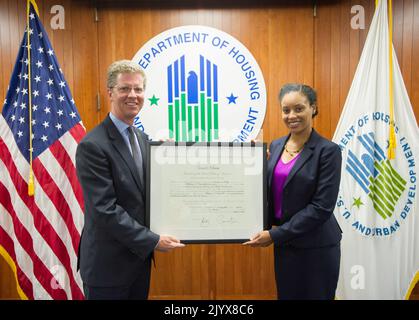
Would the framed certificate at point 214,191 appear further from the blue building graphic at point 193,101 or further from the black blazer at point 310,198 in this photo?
the blue building graphic at point 193,101

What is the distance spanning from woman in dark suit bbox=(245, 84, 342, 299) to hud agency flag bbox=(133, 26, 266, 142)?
3.12 feet

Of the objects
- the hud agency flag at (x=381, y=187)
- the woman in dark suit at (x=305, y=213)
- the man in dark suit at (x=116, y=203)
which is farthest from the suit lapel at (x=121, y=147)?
the hud agency flag at (x=381, y=187)

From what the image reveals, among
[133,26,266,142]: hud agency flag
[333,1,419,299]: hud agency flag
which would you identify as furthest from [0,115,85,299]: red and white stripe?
[333,1,419,299]: hud agency flag

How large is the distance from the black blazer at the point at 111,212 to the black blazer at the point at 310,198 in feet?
2.19

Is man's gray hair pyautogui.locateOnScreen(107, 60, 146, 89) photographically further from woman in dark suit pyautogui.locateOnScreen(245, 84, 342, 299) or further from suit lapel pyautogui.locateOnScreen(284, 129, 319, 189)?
suit lapel pyautogui.locateOnScreen(284, 129, 319, 189)

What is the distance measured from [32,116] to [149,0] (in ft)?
4.24

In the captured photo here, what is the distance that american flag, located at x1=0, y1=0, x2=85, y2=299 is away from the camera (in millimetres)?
2297

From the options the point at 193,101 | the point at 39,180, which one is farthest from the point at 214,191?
the point at 39,180

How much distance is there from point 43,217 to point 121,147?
3.92ft

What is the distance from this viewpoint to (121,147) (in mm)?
1533

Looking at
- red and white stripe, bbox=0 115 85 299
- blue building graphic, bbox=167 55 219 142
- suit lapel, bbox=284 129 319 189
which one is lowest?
red and white stripe, bbox=0 115 85 299
